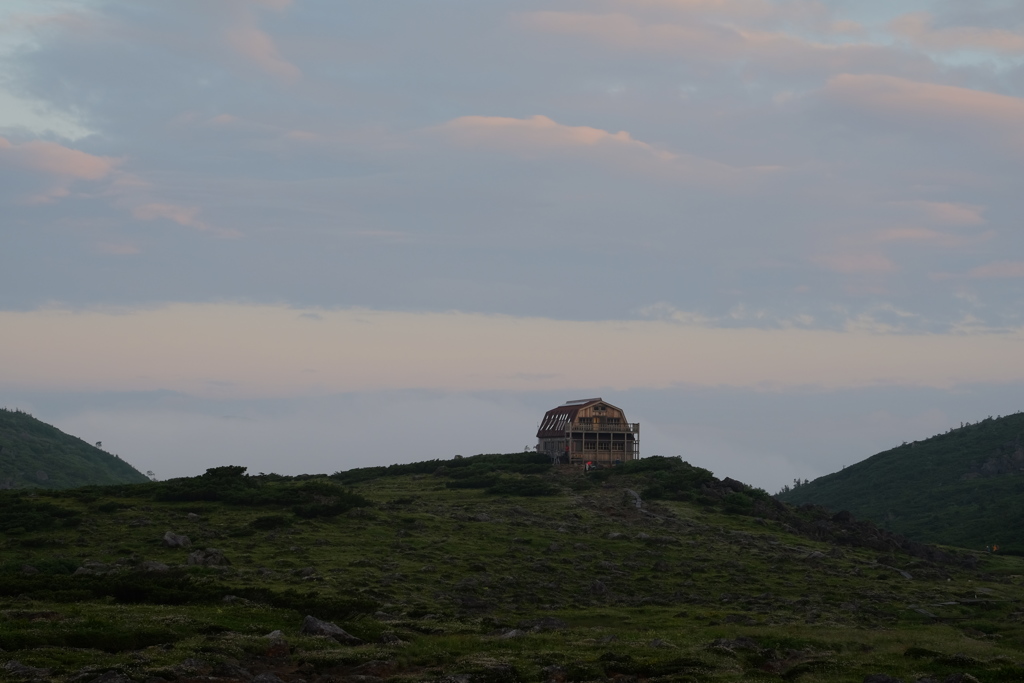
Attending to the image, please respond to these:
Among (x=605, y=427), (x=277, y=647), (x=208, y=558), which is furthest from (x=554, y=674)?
(x=605, y=427)

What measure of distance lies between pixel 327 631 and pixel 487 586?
20811 millimetres

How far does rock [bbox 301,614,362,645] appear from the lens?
4332 centimetres

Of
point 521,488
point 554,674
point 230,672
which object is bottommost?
point 554,674

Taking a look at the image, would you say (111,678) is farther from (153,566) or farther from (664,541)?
(664,541)

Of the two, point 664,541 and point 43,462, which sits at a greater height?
point 43,462

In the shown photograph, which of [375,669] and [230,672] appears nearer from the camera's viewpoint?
[230,672]

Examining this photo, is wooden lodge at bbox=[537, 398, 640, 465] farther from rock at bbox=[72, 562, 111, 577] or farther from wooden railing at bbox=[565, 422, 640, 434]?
rock at bbox=[72, 562, 111, 577]

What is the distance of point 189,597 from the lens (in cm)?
4928

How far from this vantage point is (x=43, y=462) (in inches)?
6604

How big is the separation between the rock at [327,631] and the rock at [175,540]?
22523 millimetres

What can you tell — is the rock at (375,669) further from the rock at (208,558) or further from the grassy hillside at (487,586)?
the rock at (208,558)

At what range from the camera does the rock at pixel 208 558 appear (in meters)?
59.6

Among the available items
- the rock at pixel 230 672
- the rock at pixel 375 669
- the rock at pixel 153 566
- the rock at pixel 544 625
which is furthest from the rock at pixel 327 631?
the rock at pixel 153 566

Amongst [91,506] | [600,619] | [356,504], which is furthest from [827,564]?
[91,506]
